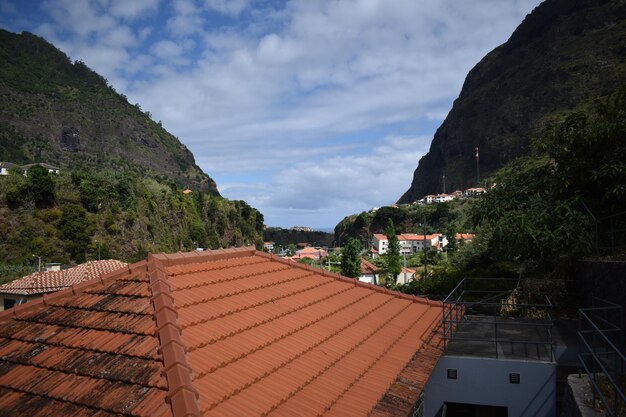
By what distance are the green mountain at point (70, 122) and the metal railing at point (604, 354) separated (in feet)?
300

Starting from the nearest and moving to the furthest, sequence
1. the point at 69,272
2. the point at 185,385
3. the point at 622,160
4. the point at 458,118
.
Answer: the point at 185,385
the point at 622,160
the point at 69,272
the point at 458,118

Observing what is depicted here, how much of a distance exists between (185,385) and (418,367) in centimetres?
382

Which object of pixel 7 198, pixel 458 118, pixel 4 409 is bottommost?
pixel 4 409

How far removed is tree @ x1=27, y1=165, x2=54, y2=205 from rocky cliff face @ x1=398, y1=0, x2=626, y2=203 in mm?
87180

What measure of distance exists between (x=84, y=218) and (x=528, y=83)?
403ft

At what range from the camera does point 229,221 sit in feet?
308

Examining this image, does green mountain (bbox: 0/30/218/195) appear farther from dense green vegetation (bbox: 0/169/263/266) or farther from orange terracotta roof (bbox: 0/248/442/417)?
orange terracotta roof (bbox: 0/248/442/417)

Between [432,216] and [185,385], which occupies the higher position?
[432,216]

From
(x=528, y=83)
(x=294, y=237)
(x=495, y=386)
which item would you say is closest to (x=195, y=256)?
(x=495, y=386)

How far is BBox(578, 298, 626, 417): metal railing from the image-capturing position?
546 centimetres

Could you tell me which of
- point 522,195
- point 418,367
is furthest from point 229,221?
point 418,367

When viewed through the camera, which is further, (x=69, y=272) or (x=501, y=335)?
(x=69, y=272)

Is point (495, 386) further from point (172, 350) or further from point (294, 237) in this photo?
point (294, 237)

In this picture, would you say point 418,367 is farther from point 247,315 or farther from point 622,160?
point 622,160
